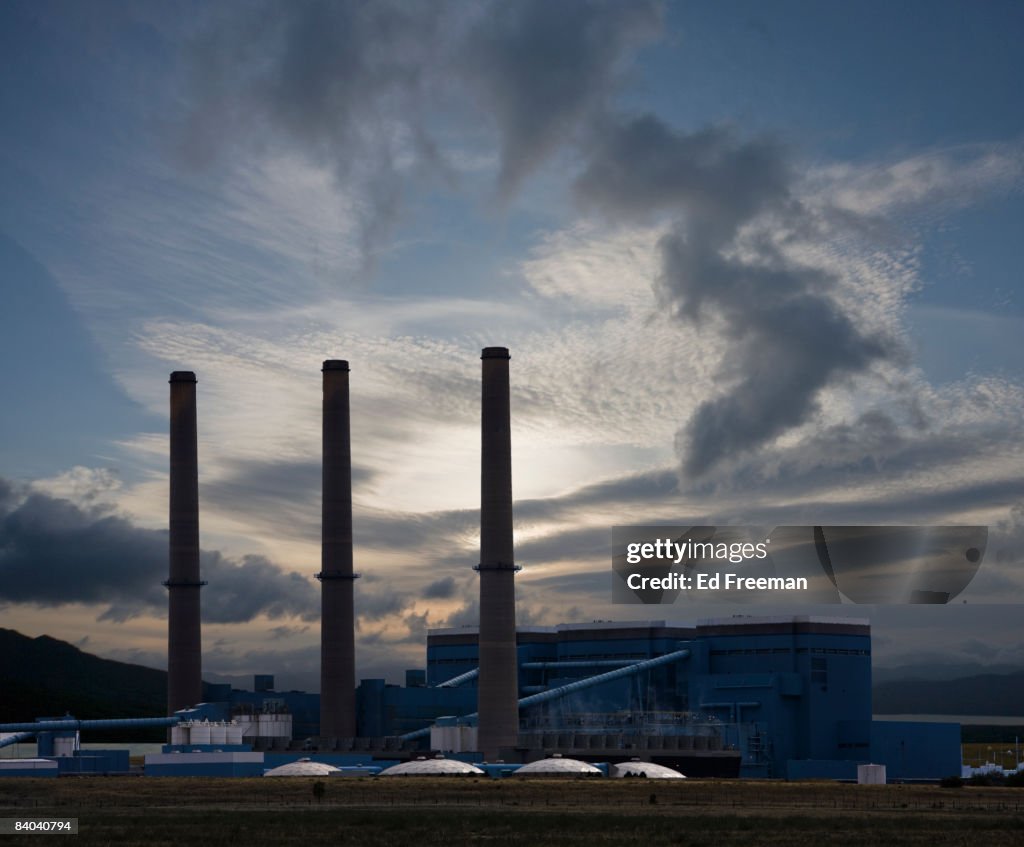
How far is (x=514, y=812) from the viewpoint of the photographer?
61.5 m

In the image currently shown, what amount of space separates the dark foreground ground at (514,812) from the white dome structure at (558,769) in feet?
11.9

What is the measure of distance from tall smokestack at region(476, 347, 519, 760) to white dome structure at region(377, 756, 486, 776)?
12945 millimetres

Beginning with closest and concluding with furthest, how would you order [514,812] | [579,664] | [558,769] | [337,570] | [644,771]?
[514,812] → [558,769] → [644,771] → [337,570] → [579,664]

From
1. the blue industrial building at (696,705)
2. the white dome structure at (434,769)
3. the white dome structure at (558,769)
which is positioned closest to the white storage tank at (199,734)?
the blue industrial building at (696,705)

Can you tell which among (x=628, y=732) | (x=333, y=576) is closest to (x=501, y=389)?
(x=333, y=576)

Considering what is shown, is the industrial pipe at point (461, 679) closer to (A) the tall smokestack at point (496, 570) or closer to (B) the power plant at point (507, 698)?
(B) the power plant at point (507, 698)

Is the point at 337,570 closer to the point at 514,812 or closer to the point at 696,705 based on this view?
the point at 696,705

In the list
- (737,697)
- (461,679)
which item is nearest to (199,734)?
(461,679)

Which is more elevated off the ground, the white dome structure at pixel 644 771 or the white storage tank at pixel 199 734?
the white storage tank at pixel 199 734

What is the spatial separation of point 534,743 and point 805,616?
24.4 m

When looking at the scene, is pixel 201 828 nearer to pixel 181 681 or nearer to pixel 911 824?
pixel 911 824

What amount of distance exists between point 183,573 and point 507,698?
29023 mm

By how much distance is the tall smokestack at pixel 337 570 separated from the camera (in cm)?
11869

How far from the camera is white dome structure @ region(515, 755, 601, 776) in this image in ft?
320
